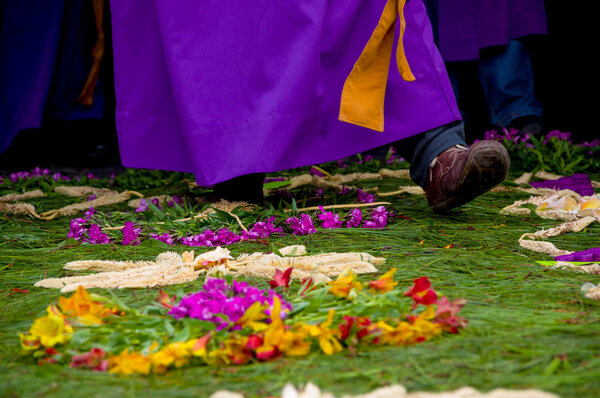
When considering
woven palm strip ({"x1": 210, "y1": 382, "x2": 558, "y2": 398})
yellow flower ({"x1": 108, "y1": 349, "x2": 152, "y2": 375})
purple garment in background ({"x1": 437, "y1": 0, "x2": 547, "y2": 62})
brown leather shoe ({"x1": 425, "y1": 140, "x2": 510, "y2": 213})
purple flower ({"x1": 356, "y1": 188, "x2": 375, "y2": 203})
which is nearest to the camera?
woven palm strip ({"x1": 210, "y1": 382, "x2": 558, "y2": 398})

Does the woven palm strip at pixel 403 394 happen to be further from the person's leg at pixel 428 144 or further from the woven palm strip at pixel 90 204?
the woven palm strip at pixel 90 204

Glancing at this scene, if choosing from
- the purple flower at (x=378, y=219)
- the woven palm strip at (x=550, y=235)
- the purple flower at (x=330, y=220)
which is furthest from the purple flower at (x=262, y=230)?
the woven palm strip at (x=550, y=235)

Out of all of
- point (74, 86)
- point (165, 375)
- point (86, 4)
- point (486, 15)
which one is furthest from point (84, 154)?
point (165, 375)

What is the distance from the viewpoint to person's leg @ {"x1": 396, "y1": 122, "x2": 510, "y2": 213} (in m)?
1.53

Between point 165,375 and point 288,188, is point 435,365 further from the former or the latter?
point 288,188

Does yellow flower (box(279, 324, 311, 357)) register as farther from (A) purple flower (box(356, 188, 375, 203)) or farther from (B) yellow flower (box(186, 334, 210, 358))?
(A) purple flower (box(356, 188, 375, 203))

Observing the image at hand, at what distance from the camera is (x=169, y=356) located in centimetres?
79

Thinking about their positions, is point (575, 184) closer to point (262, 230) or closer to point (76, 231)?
point (262, 230)

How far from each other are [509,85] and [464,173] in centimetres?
253

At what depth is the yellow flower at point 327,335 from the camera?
81cm

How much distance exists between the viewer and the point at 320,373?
0.77m

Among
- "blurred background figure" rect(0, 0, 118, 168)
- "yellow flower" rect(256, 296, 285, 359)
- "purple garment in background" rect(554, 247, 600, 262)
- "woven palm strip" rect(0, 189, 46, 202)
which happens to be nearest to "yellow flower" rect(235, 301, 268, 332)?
"yellow flower" rect(256, 296, 285, 359)

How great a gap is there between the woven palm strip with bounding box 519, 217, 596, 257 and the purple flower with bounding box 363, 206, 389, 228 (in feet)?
1.36

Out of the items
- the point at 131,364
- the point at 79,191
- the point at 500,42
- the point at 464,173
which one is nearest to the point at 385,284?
the point at 131,364
